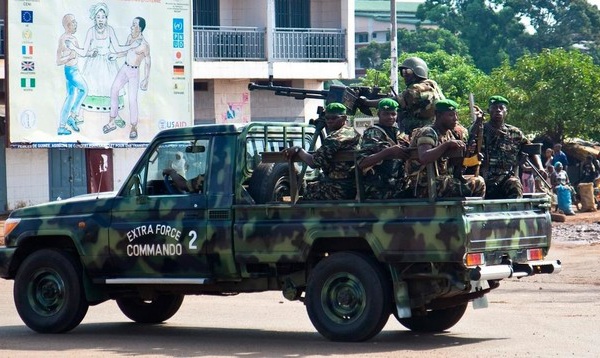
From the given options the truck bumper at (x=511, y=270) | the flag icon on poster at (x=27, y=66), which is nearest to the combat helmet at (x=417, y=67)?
the truck bumper at (x=511, y=270)

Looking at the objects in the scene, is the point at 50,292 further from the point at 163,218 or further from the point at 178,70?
the point at 178,70

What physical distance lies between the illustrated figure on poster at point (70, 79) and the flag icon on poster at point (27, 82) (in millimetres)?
775

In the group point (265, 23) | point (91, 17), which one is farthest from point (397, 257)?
point (265, 23)

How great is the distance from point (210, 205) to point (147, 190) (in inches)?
31.4

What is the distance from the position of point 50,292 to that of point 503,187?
4.53 metres

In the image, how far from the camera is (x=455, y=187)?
34.9ft

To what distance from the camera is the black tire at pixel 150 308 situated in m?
13.1

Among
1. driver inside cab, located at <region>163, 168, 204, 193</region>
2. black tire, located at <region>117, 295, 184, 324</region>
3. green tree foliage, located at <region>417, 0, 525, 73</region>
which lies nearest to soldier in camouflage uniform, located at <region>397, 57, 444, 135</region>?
driver inside cab, located at <region>163, 168, 204, 193</region>

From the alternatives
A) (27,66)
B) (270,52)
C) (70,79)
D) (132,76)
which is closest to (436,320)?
(27,66)

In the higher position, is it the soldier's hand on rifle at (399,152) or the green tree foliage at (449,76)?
the green tree foliage at (449,76)

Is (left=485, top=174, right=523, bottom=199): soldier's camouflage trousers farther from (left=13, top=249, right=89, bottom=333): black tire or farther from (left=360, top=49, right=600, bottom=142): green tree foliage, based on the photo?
(left=360, top=49, right=600, bottom=142): green tree foliage

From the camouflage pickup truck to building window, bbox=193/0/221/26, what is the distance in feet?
71.4

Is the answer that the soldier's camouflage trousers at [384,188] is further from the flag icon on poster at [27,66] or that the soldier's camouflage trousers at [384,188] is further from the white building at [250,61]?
the white building at [250,61]

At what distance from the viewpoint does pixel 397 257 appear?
10.5 metres
